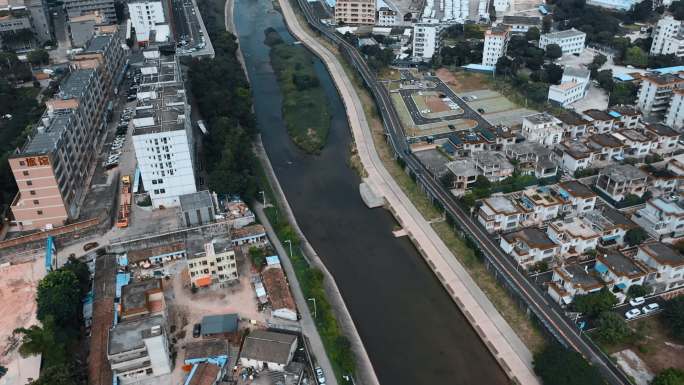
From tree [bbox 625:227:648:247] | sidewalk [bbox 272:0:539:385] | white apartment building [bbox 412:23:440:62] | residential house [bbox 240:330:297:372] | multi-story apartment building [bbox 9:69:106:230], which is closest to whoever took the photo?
residential house [bbox 240:330:297:372]

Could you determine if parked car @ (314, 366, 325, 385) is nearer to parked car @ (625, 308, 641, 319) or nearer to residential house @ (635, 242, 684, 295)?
parked car @ (625, 308, 641, 319)

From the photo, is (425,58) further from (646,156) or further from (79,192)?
(79,192)

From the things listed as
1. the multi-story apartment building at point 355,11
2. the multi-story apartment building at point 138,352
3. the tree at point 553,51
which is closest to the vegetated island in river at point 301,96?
the multi-story apartment building at point 355,11

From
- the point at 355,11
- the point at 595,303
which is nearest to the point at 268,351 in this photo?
the point at 595,303

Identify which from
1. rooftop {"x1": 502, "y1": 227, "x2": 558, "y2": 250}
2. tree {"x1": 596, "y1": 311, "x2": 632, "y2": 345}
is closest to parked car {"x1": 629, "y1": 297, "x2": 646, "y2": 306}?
tree {"x1": 596, "y1": 311, "x2": 632, "y2": 345}

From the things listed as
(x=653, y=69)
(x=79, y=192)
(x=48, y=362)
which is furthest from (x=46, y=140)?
(x=653, y=69)

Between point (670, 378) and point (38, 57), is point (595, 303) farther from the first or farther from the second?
point (38, 57)

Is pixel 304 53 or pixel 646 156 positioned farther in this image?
pixel 304 53
